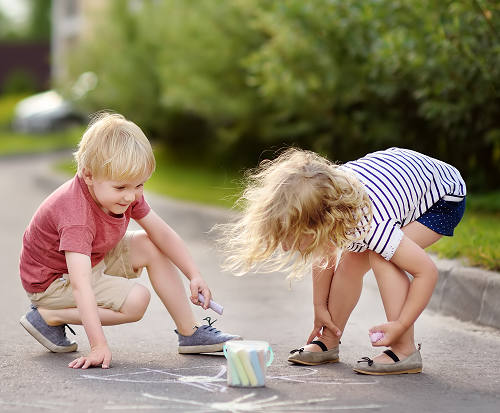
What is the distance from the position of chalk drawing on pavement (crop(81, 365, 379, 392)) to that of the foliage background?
284cm

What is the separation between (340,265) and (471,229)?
2.30 metres

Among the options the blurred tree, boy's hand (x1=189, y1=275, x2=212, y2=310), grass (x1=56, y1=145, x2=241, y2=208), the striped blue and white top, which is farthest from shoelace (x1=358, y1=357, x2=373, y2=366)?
the blurred tree

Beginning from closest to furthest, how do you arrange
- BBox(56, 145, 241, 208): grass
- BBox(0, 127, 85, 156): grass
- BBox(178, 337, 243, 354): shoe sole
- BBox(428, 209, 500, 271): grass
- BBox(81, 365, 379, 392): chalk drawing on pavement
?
BBox(81, 365, 379, 392): chalk drawing on pavement < BBox(178, 337, 243, 354): shoe sole < BBox(428, 209, 500, 271): grass < BBox(56, 145, 241, 208): grass < BBox(0, 127, 85, 156): grass

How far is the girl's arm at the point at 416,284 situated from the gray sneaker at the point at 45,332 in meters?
1.38

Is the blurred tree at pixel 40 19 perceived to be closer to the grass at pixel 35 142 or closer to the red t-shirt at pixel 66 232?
the grass at pixel 35 142

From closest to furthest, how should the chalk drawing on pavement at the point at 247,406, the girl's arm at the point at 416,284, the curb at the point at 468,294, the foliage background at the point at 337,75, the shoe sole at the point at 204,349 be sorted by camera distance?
the chalk drawing on pavement at the point at 247,406, the girl's arm at the point at 416,284, the shoe sole at the point at 204,349, the curb at the point at 468,294, the foliage background at the point at 337,75

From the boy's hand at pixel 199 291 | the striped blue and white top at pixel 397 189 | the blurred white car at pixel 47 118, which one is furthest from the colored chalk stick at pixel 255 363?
the blurred white car at pixel 47 118

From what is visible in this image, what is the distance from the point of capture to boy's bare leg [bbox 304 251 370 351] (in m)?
3.11

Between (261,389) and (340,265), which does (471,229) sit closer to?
(340,265)

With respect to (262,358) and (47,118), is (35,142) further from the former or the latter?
(262,358)

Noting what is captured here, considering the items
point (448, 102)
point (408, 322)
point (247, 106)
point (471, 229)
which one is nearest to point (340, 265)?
point (408, 322)

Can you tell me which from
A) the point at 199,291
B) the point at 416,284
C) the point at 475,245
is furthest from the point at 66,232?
the point at 475,245

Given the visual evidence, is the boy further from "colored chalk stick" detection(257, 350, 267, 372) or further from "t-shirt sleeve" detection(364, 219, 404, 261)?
"t-shirt sleeve" detection(364, 219, 404, 261)

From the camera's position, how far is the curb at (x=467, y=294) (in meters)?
3.78
